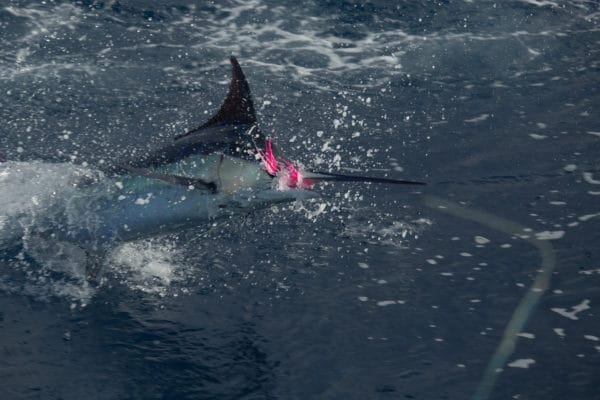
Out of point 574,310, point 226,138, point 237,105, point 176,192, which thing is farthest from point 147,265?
point 574,310

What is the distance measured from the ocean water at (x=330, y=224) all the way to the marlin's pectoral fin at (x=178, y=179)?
26.6 inches

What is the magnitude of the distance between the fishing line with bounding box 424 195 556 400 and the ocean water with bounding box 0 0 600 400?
20mm

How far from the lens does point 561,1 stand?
1284 centimetres

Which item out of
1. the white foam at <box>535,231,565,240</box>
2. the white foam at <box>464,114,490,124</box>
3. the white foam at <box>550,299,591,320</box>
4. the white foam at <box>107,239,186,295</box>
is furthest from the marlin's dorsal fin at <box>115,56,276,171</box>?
the white foam at <box>464,114,490,124</box>

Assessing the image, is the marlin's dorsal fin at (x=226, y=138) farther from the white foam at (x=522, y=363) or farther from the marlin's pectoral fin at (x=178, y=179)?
the white foam at (x=522, y=363)

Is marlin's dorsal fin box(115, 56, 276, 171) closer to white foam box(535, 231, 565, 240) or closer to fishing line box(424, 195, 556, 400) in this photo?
fishing line box(424, 195, 556, 400)

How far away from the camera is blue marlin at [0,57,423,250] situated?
6.64 meters

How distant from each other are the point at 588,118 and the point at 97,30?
6913 mm

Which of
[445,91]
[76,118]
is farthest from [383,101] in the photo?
[76,118]

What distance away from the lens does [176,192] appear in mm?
6633

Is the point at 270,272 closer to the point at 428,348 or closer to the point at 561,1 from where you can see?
Answer: the point at 428,348

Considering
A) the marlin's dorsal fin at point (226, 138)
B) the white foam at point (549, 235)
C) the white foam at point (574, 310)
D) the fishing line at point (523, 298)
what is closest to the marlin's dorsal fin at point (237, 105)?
the marlin's dorsal fin at point (226, 138)

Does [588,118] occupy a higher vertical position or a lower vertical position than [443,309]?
higher

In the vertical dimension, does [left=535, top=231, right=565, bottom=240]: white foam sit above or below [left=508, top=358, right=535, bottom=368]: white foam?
above
